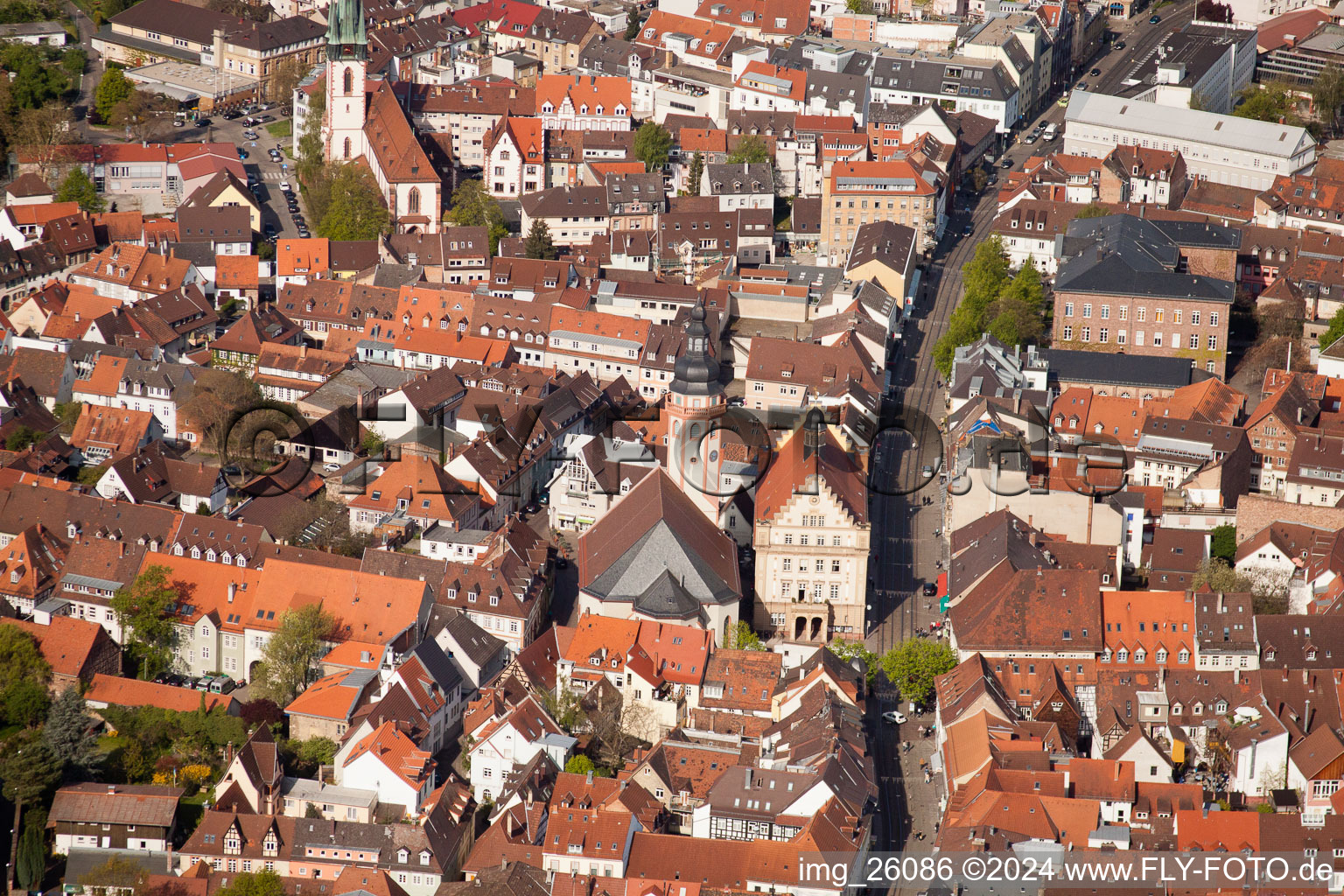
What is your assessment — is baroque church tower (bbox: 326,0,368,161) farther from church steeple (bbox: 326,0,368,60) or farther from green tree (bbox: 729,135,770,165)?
green tree (bbox: 729,135,770,165)

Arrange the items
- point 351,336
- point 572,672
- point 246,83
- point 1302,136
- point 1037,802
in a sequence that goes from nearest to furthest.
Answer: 1. point 1037,802
2. point 572,672
3. point 351,336
4. point 1302,136
5. point 246,83

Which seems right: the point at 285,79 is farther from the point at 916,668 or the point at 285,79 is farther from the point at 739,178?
the point at 916,668

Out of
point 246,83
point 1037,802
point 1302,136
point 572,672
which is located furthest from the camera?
point 246,83

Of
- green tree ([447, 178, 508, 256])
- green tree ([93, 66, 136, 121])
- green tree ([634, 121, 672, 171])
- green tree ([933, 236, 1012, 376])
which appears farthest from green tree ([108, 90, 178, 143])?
green tree ([933, 236, 1012, 376])

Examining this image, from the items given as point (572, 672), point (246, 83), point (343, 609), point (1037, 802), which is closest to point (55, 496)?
point (343, 609)

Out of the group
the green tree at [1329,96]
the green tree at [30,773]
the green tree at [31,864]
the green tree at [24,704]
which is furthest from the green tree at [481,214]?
the green tree at [1329,96]

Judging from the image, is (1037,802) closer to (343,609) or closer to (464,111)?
(343,609)

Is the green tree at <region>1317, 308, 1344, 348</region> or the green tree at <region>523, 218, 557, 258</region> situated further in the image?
the green tree at <region>523, 218, 557, 258</region>
